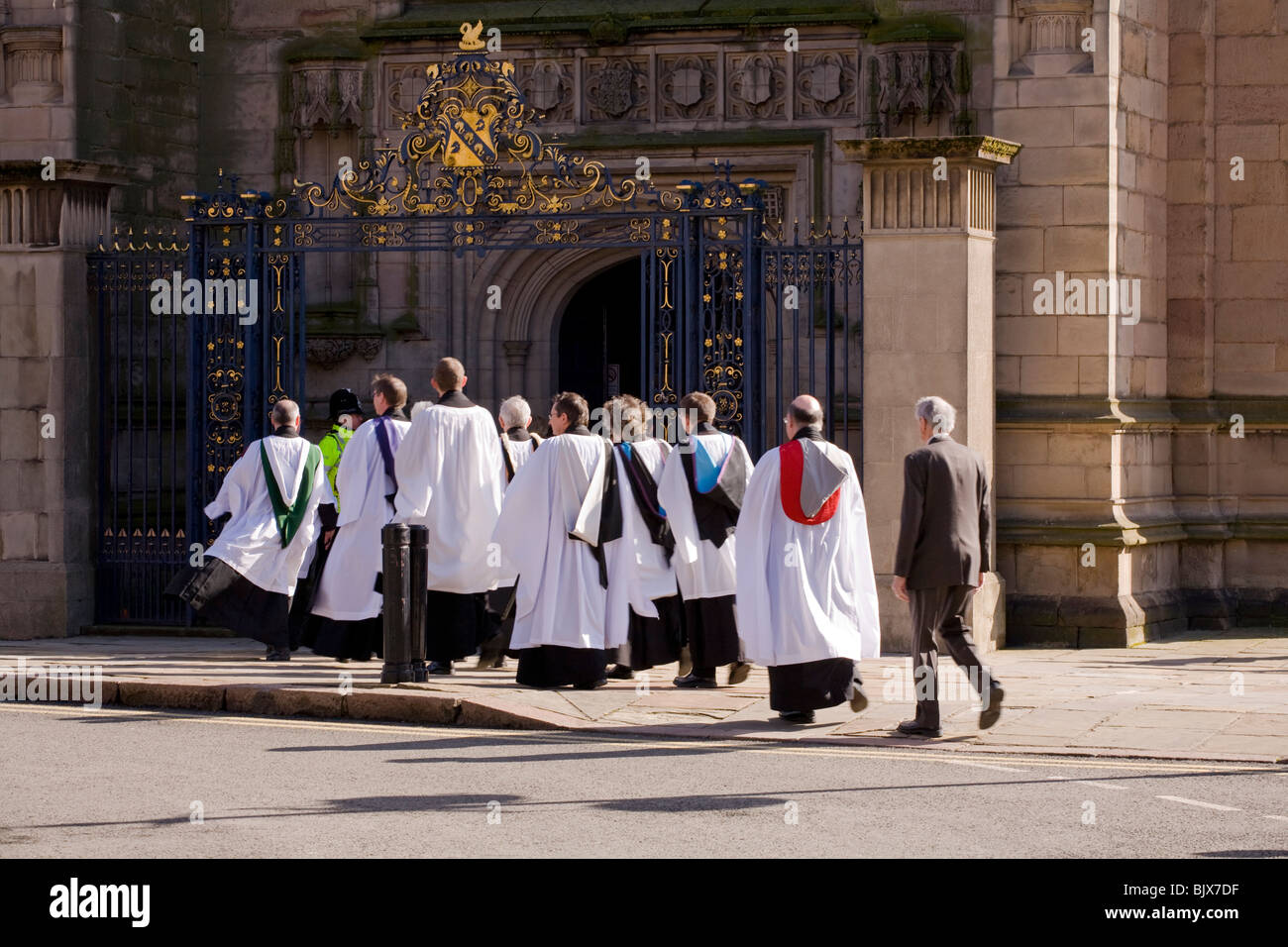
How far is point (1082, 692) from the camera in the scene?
11828mm

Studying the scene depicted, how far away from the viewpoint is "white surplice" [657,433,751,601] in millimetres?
12258

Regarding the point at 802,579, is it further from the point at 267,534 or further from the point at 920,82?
the point at 920,82

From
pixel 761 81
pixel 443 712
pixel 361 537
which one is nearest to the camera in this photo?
pixel 443 712

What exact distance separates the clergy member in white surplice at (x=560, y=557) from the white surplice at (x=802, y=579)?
3.90 ft

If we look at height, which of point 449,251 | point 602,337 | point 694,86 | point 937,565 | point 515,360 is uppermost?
point 694,86

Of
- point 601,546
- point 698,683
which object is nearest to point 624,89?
point 601,546

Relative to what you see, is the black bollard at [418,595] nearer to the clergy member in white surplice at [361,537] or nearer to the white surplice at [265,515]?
the clergy member in white surplice at [361,537]

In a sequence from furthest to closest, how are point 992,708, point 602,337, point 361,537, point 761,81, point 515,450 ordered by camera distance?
point 602,337 → point 761,81 → point 515,450 → point 361,537 → point 992,708

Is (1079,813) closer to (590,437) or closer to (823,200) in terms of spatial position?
(590,437)

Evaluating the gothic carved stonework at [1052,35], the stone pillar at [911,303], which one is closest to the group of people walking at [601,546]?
the stone pillar at [911,303]

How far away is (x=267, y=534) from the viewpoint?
44.3 feet

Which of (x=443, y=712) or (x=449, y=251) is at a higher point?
(x=449, y=251)

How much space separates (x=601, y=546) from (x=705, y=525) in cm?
69

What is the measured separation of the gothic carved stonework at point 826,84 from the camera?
17.6 meters
